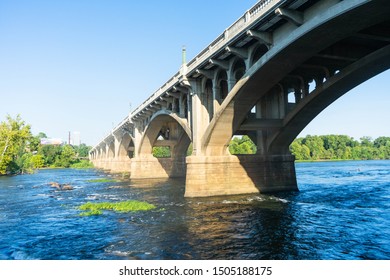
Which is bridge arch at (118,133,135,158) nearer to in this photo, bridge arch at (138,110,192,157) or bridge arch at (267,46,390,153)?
bridge arch at (138,110,192,157)

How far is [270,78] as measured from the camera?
21.4 metres

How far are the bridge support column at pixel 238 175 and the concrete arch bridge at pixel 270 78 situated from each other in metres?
0.09

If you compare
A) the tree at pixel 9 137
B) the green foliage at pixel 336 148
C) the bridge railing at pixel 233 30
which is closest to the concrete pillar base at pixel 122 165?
the tree at pixel 9 137

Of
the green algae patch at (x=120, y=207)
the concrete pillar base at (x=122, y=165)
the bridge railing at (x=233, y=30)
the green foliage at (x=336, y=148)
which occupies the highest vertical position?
the bridge railing at (x=233, y=30)

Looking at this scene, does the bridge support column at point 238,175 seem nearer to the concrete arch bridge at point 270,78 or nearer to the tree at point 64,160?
the concrete arch bridge at point 270,78

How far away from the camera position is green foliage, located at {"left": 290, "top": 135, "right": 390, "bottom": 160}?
5507 inches

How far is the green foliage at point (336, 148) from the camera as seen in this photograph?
140 metres

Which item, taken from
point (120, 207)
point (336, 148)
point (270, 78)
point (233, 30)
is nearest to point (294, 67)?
point (270, 78)

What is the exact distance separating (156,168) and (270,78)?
38598 millimetres

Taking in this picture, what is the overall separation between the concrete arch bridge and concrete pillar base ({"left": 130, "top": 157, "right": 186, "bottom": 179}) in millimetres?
20509

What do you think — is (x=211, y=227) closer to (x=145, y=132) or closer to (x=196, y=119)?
(x=196, y=119)

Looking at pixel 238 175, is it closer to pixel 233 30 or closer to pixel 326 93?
pixel 326 93

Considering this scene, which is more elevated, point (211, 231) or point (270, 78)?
point (270, 78)

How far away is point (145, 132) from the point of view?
53.8 m
